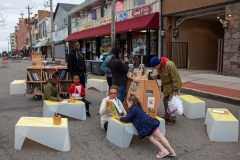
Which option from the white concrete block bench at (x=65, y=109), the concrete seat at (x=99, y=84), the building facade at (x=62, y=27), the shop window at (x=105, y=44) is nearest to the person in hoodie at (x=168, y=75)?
the white concrete block bench at (x=65, y=109)

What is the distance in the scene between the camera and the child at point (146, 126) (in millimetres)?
3654

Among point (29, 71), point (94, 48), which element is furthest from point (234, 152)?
point (94, 48)

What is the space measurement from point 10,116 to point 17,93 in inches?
132

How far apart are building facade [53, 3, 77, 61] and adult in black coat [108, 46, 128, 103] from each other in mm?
27157

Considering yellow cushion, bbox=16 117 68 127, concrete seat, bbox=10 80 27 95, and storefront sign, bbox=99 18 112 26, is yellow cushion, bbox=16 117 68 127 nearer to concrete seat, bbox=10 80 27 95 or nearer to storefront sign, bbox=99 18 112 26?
concrete seat, bbox=10 80 27 95

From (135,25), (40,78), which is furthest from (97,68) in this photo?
(40,78)

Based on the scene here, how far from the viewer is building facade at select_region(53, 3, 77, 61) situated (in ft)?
107

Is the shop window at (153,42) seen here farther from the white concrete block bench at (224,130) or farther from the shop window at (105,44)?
the white concrete block bench at (224,130)

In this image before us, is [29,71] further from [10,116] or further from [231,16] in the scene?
[231,16]

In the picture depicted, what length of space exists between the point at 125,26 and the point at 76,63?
39.1 feet

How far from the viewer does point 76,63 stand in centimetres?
646

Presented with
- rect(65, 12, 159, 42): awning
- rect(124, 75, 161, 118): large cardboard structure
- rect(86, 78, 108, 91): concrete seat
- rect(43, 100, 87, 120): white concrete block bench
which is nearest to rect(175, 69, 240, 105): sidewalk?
rect(86, 78, 108, 91): concrete seat

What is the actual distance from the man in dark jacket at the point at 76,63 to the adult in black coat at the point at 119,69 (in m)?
1.36

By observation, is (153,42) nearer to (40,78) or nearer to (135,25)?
(135,25)
